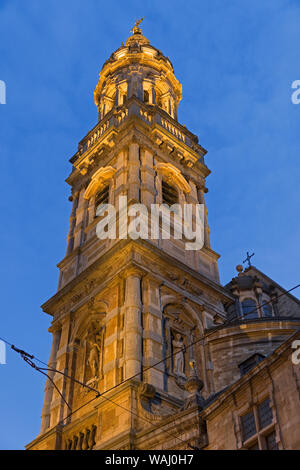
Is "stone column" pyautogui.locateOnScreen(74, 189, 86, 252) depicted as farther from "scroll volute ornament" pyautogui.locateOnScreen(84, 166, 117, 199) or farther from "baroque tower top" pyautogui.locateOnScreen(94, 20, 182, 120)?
"baroque tower top" pyautogui.locateOnScreen(94, 20, 182, 120)

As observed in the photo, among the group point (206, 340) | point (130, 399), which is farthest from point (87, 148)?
point (130, 399)

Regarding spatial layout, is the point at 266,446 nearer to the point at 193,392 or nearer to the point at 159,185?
the point at 193,392

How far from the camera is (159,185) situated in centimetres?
3475

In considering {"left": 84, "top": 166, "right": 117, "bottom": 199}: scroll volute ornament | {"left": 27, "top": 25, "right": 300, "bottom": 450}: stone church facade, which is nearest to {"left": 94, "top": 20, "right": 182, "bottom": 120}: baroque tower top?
{"left": 27, "top": 25, "right": 300, "bottom": 450}: stone church facade

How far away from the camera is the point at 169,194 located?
36094 millimetres

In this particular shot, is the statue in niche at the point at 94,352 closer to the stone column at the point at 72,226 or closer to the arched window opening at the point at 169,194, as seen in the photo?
the stone column at the point at 72,226

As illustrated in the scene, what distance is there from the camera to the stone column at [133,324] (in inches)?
965

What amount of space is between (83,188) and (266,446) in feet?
81.9

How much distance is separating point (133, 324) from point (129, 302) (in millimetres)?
1270

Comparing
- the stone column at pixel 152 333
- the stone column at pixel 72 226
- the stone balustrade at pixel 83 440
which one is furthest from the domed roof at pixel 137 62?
the stone balustrade at pixel 83 440

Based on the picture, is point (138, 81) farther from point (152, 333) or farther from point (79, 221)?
point (152, 333)

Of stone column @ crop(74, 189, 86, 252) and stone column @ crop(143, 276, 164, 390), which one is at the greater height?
stone column @ crop(74, 189, 86, 252)

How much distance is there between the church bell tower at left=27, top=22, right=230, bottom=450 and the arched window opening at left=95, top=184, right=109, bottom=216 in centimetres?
9

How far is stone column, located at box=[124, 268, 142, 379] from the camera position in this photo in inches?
965
